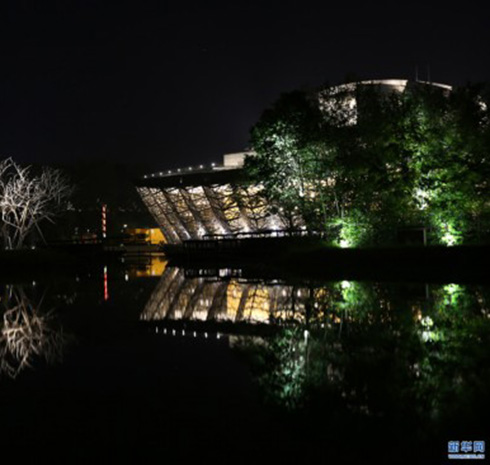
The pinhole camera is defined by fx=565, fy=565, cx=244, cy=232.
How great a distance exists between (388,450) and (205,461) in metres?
1.19

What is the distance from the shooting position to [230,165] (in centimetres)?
5350

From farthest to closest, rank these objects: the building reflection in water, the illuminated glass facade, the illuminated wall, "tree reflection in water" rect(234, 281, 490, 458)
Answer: the illuminated glass facade < the illuminated wall < the building reflection in water < "tree reflection in water" rect(234, 281, 490, 458)

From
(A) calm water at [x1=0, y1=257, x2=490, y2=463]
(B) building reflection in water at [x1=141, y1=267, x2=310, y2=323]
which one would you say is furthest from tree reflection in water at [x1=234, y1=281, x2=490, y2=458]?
(B) building reflection in water at [x1=141, y1=267, x2=310, y2=323]

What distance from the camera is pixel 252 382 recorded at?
5523 millimetres

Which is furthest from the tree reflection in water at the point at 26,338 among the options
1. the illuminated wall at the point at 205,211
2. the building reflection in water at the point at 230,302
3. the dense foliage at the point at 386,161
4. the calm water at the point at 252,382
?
the illuminated wall at the point at 205,211

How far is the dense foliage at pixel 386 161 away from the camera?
23.0 m

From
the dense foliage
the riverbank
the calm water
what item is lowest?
the calm water

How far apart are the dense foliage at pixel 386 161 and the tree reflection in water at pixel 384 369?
13.6 metres

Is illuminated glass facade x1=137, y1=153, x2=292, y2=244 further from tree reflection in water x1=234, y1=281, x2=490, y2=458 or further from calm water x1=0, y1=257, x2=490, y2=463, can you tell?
tree reflection in water x1=234, y1=281, x2=490, y2=458

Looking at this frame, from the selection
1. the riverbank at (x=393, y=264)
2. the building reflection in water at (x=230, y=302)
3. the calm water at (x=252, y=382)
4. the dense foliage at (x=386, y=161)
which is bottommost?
the calm water at (x=252, y=382)

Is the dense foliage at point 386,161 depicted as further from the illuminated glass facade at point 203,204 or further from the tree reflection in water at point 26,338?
the tree reflection in water at point 26,338

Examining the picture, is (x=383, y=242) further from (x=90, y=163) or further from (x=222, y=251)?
(x=90, y=163)

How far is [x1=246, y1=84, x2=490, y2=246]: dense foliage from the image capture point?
75.5 ft

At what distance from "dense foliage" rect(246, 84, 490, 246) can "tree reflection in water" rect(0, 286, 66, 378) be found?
1587cm
